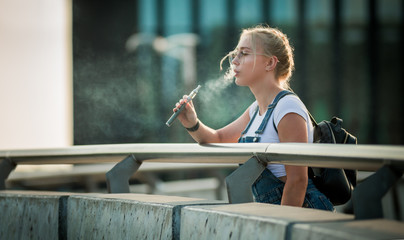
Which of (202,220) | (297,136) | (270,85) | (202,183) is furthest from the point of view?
(202,183)

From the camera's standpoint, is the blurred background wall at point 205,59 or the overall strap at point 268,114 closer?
the overall strap at point 268,114

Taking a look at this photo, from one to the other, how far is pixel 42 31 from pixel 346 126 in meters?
8.13

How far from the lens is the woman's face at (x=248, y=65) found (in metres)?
3.50

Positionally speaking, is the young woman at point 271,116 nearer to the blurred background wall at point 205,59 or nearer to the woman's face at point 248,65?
the woman's face at point 248,65

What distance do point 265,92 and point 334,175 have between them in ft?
1.94

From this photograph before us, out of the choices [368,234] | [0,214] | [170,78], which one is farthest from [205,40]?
[368,234]

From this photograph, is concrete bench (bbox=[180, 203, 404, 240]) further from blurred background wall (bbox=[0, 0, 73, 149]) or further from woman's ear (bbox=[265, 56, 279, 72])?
blurred background wall (bbox=[0, 0, 73, 149])

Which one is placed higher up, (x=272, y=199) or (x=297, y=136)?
(x=297, y=136)

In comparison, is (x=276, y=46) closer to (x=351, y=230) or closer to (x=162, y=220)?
(x=162, y=220)

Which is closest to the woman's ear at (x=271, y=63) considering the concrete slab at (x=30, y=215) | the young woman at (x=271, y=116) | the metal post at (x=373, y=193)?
the young woman at (x=271, y=116)

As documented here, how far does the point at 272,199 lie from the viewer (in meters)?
3.23

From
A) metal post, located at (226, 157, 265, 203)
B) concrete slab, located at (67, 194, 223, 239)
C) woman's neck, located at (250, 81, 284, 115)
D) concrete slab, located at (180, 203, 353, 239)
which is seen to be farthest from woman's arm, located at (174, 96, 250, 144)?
concrete slab, located at (180, 203, 353, 239)

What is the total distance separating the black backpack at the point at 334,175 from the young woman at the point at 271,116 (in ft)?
0.13

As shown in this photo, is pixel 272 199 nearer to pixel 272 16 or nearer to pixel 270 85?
pixel 270 85
